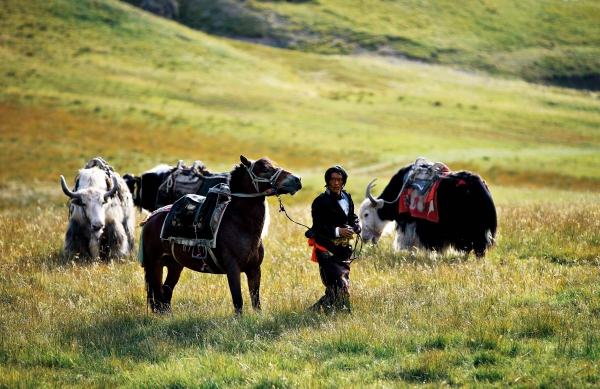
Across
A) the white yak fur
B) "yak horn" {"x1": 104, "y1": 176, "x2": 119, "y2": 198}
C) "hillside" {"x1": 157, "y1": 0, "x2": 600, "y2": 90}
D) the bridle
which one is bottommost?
the white yak fur

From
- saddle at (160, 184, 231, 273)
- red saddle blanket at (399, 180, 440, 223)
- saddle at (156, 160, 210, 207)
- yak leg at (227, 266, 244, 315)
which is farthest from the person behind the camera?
saddle at (156, 160, 210, 207)

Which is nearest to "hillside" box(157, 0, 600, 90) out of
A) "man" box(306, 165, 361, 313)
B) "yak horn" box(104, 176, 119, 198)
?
"yak horn" box(104, 176, 119, 198)

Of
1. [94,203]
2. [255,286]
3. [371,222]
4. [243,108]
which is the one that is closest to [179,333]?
[255,286]

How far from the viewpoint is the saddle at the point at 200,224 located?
7.44 m

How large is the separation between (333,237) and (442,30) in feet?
333

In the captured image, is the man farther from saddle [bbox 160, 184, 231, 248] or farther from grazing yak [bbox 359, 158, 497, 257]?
grazing yak [bbox 359, 158, 497, 257]

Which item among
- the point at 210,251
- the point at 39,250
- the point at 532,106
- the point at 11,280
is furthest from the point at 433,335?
the point at 532,106

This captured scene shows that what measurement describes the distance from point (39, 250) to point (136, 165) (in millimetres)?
19035

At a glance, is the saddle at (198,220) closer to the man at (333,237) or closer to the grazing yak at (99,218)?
the man at (333,237)

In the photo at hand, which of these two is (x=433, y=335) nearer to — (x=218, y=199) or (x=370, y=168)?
(x=218, y=199)

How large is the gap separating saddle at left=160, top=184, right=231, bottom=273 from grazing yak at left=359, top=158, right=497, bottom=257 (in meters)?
3.91

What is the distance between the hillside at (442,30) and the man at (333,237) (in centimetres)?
8598

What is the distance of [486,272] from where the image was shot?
882 centimetres

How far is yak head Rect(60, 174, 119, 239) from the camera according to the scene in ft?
35.0
